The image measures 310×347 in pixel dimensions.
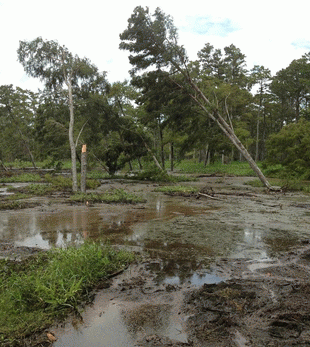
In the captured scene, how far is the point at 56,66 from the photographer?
→ 20516 millimetres

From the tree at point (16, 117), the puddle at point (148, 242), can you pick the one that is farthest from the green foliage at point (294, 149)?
the tree at point (16, 117)

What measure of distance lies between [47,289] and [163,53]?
61.4ft

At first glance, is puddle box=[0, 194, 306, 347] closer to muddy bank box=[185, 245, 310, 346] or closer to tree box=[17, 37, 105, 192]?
muddy bank box=[185, 245, 310, 346]

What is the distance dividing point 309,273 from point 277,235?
2745 millimetres

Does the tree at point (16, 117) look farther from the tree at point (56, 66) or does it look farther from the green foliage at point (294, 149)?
the green foliage at point (294, 149)

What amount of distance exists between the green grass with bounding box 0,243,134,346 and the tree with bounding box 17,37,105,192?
46.2 feet

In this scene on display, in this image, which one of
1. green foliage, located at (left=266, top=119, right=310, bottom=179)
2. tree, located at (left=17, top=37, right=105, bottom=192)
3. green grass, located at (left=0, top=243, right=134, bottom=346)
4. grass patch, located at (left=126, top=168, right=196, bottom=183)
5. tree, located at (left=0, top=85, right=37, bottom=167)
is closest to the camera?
green grass, located at (left=0, top=243, right=134, bottom=346)

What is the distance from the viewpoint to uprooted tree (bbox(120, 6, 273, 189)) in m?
20.0

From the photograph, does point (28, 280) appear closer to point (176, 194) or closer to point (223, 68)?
point (176, 194)

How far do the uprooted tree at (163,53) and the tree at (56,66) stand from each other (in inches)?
130

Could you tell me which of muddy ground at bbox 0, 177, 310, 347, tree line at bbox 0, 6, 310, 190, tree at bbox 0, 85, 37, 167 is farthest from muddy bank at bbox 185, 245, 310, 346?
tree at bbox 0, 85, 37, 167

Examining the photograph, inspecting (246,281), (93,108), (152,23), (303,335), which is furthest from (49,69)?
(303,335)

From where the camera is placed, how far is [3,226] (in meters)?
9.13

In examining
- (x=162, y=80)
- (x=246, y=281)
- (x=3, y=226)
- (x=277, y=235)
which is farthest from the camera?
(x=162, y=80)
